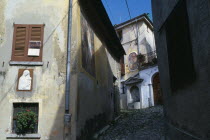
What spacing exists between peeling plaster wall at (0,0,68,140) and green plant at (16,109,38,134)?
8.7 inches

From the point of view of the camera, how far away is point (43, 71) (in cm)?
670

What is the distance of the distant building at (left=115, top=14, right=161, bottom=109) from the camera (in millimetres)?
20266

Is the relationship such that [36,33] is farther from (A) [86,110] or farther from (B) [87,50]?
(A) [86,110]

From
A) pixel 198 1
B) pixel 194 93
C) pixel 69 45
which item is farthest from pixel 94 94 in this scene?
pixel 198 1

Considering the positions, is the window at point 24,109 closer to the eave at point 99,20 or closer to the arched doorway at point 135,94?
the eave at point 99,20

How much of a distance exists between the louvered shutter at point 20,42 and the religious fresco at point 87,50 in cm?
211

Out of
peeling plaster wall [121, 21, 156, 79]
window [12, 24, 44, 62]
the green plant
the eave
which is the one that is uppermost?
peeling plaster wall [121, 21, 156, 79]

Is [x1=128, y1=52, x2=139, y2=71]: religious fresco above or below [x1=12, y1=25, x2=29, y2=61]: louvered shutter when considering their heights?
above

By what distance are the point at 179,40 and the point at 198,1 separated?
52.8 inches

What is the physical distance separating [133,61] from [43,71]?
1741cm

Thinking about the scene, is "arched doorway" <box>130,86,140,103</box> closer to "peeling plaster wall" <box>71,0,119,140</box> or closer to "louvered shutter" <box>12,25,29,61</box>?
"peeling plaster wall" <box>71,0,119,140</box>

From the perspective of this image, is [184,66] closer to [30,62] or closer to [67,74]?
[67,74]

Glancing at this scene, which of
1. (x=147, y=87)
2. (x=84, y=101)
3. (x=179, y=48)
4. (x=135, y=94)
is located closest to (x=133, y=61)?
(x=135, y=94)

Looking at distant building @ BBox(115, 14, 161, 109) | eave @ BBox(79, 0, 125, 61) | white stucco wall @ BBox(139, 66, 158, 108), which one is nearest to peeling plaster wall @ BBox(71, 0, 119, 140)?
eave @ BBox(79, 0, 125, 61)
